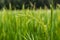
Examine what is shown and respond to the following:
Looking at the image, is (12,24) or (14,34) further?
(12,24)

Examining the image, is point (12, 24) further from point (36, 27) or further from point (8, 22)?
point (36, 27)

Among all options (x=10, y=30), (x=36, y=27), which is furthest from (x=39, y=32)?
A: (x=10, y=30)

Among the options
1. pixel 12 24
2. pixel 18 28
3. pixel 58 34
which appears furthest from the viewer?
pixel 12 24

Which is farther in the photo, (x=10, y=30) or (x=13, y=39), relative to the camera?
(x=10, y=30)

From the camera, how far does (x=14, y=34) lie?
3.86ft

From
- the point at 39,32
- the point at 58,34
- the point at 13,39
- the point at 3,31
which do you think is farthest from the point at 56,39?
the point at 3,31

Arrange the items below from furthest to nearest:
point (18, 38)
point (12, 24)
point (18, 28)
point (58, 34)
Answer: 1. point (12, 24)
2. point (18, 28)
3. point (18, 38)
4. point (58, 34)

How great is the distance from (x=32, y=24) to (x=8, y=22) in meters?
0.19

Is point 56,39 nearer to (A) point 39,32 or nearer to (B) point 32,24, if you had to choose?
(A) point 39,32

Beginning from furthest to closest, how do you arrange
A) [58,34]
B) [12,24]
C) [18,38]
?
[12,24], [18,38], [58,34]

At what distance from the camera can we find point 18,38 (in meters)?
1.14

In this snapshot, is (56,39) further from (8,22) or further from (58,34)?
(8,22)

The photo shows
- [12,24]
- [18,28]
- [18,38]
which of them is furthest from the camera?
[12,24]

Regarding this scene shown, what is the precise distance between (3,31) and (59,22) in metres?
0.41
